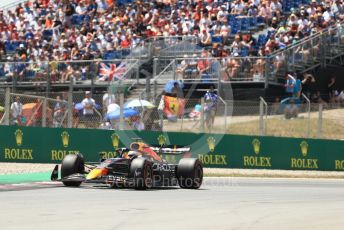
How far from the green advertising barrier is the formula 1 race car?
7.74 m

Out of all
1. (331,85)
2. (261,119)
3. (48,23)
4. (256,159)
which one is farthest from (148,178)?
(48,23)

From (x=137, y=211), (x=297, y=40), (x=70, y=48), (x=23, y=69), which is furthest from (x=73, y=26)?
(x=137, y=211)

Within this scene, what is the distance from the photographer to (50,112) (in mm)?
27875

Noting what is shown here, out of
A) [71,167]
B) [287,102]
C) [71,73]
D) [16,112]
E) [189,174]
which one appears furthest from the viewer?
[71,73]

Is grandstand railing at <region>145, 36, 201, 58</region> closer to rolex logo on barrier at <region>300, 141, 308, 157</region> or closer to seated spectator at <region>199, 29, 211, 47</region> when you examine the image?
seated spectator at <region>199, 29, 211, 47</region>

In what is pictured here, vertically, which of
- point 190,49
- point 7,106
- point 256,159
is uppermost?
point 190,49

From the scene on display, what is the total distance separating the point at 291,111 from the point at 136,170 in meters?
11.8

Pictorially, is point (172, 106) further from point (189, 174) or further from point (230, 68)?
point (189, 174)

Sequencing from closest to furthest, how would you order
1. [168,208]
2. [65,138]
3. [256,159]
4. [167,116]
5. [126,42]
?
[168,208] → [65,138] → [167,116] → [256,159] → [126,42]

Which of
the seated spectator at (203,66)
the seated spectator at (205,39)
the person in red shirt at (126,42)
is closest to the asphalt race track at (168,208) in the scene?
the seated spectator at (203,66)

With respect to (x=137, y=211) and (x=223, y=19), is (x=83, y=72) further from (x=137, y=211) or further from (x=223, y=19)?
(x=137, y=211)

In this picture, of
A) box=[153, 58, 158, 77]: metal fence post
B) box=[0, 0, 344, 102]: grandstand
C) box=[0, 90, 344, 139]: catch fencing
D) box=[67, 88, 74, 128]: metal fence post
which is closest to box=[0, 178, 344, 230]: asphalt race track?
box=[0, 90, 344, 139]: catch fencing

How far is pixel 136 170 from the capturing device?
18.2 meters

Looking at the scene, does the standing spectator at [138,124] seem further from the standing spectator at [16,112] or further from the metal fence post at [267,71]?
the metal fence post at [267,71]
